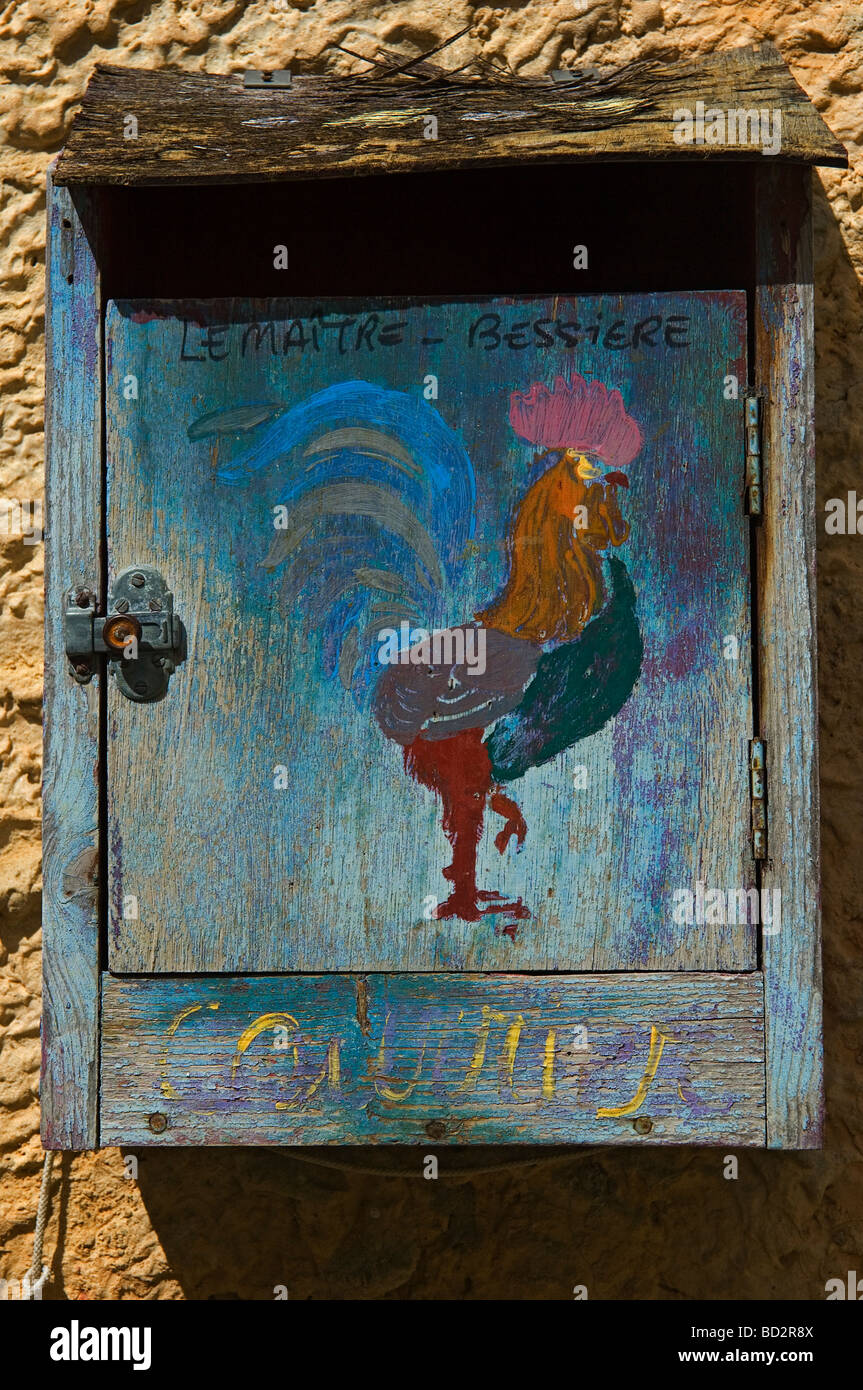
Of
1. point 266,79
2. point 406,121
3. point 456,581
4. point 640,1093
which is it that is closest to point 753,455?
point 456,581

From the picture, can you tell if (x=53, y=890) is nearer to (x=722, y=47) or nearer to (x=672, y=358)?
(x=672, y=358)

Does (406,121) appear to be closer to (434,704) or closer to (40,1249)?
(434,704)

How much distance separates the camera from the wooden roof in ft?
5.09

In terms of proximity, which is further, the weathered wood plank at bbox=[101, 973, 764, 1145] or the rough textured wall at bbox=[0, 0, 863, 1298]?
the rough textured wall at bbox=[0, 0, 863, 1298]

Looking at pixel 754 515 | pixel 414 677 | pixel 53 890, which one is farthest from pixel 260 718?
pixel 754 515

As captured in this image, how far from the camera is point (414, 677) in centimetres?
162

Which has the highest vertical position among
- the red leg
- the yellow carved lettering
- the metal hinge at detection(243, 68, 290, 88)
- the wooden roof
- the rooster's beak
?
the metal hinge at detection(243, 68, 290, 88)

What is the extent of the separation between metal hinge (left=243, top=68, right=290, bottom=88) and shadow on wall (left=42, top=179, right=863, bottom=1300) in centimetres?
84

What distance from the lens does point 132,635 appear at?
1.61 metres

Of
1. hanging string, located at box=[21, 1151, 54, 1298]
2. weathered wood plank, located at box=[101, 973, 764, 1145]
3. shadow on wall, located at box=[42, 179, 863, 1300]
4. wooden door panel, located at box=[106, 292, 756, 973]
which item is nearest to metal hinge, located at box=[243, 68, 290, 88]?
wooden door panel, located at box=[106, 292, 756, 973]

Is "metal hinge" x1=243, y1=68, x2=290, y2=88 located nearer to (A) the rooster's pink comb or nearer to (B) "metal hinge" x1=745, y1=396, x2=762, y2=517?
(A) the rooster's pink comb

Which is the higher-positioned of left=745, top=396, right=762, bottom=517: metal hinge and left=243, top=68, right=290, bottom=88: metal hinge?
left=243, top=68, right=290, bottom=88: metal hinge

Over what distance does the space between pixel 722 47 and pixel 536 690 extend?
3.85 ft

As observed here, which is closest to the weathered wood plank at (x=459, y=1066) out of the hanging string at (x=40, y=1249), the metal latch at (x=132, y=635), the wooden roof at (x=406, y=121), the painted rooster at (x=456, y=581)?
the painted rooster at (x=456, y=581)
